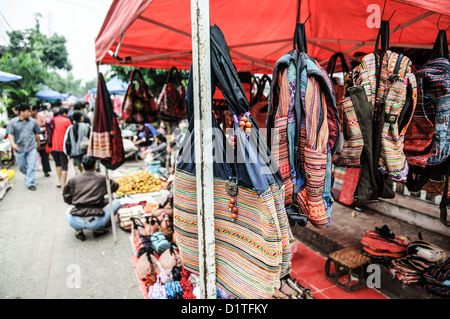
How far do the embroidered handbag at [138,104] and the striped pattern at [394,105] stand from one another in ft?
11.3

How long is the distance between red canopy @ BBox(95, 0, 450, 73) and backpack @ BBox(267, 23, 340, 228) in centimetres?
94

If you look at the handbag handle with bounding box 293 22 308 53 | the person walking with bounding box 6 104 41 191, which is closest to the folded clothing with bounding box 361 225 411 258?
the handbag handle with bounding box 293 22 308 53

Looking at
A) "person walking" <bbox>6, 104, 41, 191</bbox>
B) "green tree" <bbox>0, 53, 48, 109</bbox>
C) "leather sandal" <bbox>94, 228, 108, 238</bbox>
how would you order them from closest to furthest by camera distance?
"leather sandal" <bbox>94, 228, 108, 238</bbox>
"person walking" <bbox>6, 104, 41, 191</bbox>
"green tree" <bbox>0, 53, 48, 109</bbox>

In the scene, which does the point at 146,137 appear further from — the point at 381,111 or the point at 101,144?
the point at 381,111

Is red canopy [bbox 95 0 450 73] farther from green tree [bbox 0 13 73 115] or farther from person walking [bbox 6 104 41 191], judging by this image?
green tree [bbox 0 13 73 115]

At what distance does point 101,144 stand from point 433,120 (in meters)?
3.70

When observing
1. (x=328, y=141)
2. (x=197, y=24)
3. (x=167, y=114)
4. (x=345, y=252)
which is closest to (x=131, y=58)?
(x=167, y=114)

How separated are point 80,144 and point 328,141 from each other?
6279mm

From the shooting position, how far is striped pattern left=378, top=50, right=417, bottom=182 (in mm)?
1833

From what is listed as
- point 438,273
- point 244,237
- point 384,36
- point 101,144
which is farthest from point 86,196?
point 438,273

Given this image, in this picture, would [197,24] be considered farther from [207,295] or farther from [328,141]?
[207,295]

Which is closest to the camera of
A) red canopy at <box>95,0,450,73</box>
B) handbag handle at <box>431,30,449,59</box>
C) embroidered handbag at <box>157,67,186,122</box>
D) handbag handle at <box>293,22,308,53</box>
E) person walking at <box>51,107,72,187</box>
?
handbag handle at <box>293,22,308,53</box>

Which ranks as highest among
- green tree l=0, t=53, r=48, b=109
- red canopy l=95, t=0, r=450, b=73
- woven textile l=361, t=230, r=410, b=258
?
green tree l=0, t=53, r=48, b=109

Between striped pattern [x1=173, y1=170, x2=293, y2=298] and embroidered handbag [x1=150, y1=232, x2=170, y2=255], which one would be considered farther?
embroidered handbag [x1=150, y1=232, x2=170, y2=255]
